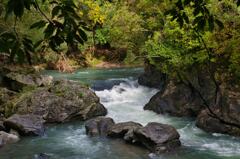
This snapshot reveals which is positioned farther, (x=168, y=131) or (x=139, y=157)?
(x=168, y=131)

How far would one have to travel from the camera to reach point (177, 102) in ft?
55.2

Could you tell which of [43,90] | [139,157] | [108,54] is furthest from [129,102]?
[108,54]

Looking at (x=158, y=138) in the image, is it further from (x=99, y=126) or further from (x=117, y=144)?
(x=99, y=126)

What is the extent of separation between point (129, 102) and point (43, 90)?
3.92 m

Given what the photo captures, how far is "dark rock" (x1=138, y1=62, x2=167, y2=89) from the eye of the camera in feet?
68.5

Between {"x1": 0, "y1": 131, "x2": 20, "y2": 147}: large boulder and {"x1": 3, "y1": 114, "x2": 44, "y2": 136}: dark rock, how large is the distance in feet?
1.54

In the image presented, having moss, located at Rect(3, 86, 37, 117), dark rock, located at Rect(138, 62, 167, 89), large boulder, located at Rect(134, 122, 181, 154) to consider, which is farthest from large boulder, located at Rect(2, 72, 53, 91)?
large boulder, located at Rect(134, 122, 181, 154)

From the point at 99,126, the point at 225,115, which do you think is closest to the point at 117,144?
the point at 99,126

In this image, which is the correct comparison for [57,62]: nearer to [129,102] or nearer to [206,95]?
[129,102]

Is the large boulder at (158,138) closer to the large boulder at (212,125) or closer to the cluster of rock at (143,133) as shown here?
the cluster of rock at (143,133)

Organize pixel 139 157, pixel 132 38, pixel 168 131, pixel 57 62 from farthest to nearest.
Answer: pixel 57 62, pixel 132 38, pixel 168 131, pixel 139 157

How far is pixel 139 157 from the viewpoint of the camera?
11.8m

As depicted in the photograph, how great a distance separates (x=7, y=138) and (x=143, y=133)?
427 centimetres

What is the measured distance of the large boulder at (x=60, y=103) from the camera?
1633 cm
